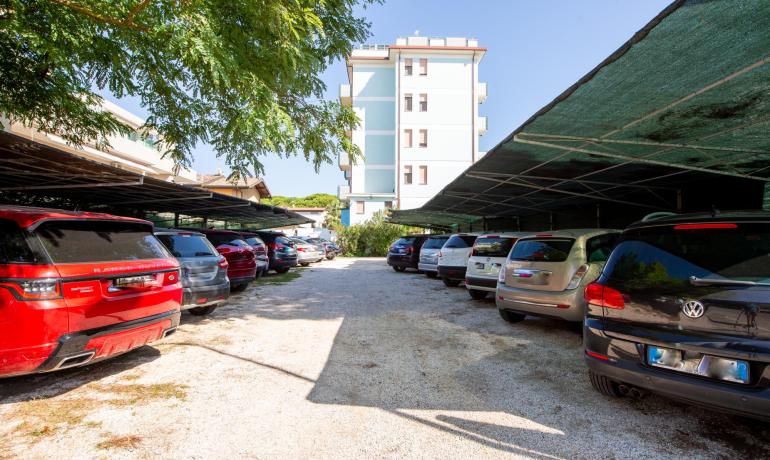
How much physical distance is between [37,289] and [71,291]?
0.77 feet

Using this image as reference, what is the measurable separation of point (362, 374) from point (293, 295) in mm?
6260

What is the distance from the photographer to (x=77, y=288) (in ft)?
11.3

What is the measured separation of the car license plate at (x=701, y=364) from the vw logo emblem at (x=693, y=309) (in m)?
0.27

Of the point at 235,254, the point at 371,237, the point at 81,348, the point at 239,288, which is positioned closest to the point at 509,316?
the point at 81,348

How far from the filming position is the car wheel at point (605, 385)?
11.4ft

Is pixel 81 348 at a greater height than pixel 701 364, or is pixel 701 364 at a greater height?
pixel 701 364

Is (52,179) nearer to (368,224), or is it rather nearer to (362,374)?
(362,374)

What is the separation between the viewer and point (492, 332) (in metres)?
6.12

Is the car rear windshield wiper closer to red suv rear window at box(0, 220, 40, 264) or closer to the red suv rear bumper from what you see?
the red suv rear bumper

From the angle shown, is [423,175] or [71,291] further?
[423,175]

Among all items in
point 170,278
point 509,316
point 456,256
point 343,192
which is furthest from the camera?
point 343,192

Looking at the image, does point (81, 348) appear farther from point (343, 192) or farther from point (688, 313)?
point (343, 192)

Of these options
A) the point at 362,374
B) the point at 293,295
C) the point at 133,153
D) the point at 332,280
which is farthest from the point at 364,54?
the point at 362,374

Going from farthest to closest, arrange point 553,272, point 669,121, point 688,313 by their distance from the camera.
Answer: point 553,272
point 669,121
point 688,313
